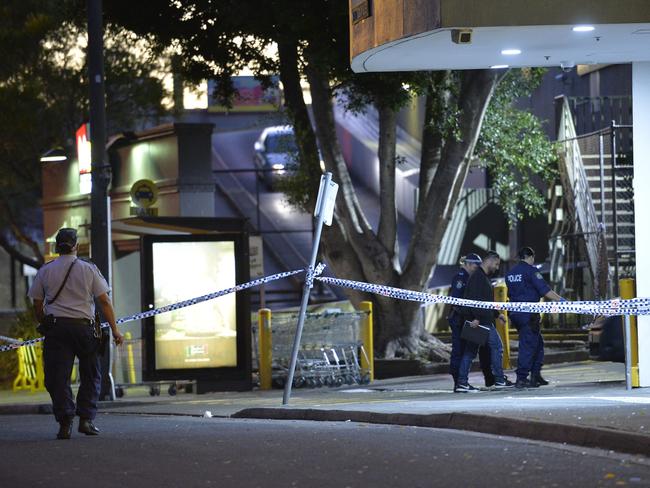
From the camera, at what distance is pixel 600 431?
10.2 m

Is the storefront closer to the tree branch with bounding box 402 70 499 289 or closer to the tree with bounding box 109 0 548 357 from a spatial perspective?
the tree with bounding box 109 0 548 357

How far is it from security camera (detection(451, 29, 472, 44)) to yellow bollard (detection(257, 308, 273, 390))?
7.10m

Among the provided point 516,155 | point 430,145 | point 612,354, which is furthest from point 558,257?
point 612,354

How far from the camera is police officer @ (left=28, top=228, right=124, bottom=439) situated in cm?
1191

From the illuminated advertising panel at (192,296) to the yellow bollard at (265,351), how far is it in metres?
0.46

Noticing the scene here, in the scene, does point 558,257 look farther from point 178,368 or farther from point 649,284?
point 649,284

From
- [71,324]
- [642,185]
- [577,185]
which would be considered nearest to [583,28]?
[642,185]

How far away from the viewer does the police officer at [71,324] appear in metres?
11.9

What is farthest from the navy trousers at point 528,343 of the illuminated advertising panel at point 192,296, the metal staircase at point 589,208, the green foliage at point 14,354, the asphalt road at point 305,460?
the green foliage at point 14,354

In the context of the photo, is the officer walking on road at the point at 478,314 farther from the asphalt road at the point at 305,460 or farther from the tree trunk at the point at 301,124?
the tree trunk at the point at 301,124

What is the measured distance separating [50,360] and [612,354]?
7.69 m

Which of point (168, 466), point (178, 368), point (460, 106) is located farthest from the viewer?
point (460, 106)

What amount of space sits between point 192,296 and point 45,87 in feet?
Result: 61.0

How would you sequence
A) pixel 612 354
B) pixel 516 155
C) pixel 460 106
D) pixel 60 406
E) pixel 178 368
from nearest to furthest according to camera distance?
pixel 60 406
pixel 612 354
pixel 178 368
pixel 460 106
pixel 516 155
